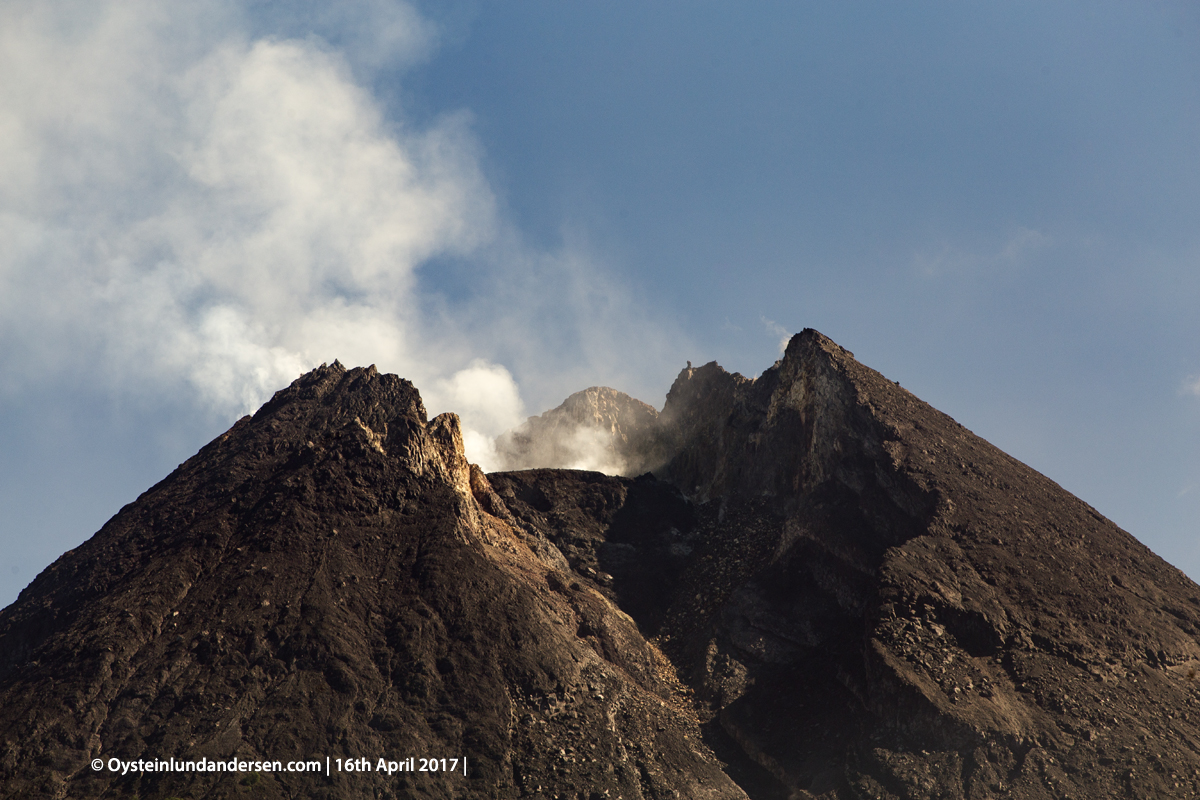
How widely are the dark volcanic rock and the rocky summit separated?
0.53ft

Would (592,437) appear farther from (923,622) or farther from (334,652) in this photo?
(334,652)

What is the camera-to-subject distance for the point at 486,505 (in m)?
65.9

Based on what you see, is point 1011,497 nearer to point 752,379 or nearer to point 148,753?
point 752,379

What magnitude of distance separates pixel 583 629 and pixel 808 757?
51.1ft

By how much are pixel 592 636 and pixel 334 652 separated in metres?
16.0

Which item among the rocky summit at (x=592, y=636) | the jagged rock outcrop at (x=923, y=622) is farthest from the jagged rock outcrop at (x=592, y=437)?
the rocky summit at (x=592, y=636)

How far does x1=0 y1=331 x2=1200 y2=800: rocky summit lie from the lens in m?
40.1

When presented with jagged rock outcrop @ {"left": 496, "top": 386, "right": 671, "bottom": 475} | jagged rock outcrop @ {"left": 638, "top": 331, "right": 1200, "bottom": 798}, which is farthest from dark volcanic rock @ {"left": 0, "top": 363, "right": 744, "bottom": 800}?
jagged rock outcrop @ {"left": 496, "top": 386, "right": 671, "bottom": 475}

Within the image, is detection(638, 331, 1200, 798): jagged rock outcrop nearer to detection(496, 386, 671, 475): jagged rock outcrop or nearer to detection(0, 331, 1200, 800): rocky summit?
detection(0, 331, 1200, 800): rocky summit

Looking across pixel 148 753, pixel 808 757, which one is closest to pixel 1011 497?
pixel 808 757

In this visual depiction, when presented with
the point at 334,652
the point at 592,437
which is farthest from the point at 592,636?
the point at 592,437

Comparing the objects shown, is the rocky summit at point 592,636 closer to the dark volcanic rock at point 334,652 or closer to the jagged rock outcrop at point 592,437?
the dark volcanic rock at point 334,652

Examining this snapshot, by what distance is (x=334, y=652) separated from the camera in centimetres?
4472

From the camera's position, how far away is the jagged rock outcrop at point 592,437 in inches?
4313
